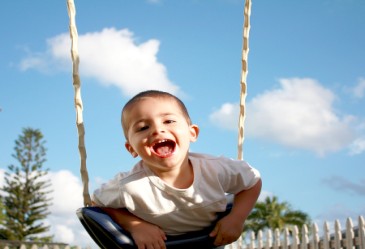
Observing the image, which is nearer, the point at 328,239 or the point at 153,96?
the point at 153,96

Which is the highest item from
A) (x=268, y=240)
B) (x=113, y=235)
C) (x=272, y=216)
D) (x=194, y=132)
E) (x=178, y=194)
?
(x=272, y=216)

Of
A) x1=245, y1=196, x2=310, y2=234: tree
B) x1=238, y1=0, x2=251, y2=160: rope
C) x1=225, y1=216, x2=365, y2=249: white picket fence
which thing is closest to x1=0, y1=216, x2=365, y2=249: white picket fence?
x1=225, y1=216, x2=365, y2=249: white picket fence

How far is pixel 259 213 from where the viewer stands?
2347cm

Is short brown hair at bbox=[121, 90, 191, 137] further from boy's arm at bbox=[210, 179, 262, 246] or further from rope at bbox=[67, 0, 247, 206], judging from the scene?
boy's arm at bbox=[210, 179, 262, 246]

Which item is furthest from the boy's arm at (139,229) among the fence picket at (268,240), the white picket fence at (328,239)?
the fence picket at (268,240)

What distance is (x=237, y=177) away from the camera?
1.79m

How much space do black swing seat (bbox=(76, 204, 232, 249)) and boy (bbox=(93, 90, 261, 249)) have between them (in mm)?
28

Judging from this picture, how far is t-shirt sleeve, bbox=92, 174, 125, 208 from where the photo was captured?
1.69m

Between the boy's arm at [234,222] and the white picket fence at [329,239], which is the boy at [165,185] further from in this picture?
the white picket fence at [329,239]

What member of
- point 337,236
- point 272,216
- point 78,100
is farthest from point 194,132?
point 272,216

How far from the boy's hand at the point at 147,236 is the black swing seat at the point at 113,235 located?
2 centimetres

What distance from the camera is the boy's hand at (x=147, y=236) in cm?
162

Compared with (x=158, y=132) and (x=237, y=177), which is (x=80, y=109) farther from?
(x=237, y=177)

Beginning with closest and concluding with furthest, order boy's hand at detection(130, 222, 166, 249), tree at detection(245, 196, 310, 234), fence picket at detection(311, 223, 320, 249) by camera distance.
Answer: boy's hand at detection(130, 222, 166, 249) → fence picket at detection(311, 223, 320, 249) → tree at detection(245, 196, 310, 234)
